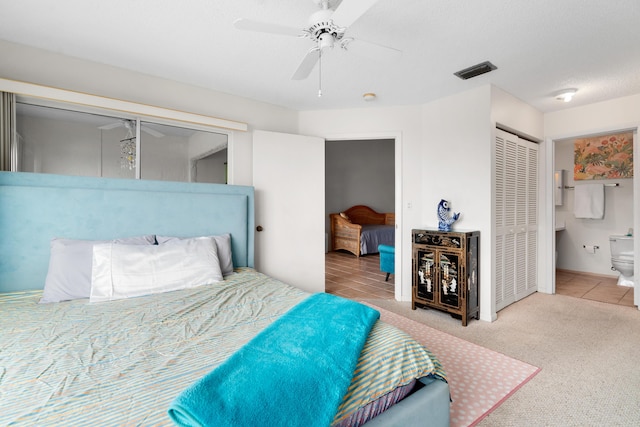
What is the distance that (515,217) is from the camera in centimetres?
341

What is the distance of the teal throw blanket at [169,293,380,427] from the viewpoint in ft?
2.59

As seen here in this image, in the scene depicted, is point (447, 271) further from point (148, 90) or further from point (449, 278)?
point (148, 90)

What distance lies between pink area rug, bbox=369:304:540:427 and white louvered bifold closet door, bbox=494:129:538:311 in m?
1.13

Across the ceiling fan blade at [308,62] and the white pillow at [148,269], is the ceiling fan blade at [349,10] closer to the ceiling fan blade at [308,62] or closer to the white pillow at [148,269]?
the ceiling fan blade at [308,62]

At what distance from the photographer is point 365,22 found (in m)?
1.94

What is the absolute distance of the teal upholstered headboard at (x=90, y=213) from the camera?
6.70 ft

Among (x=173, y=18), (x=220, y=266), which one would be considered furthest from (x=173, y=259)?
(x=173, y=18)

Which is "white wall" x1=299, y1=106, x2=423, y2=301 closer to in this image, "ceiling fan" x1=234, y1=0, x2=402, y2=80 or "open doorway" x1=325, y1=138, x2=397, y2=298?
"ceiling fan" x1=234, y1=0, x2=402, y2=80

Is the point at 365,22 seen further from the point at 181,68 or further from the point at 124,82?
the point at 124,82

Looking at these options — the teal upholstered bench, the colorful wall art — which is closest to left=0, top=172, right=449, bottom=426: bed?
the teal upholstered bench

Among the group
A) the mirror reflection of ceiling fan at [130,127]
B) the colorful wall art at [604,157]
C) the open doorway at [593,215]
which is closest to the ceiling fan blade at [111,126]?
the mirror reflection of ceiling fan at [130,127]

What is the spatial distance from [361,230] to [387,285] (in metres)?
2.42

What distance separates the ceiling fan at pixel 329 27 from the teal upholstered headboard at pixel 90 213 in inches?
63.7

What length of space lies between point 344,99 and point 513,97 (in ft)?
6.18
